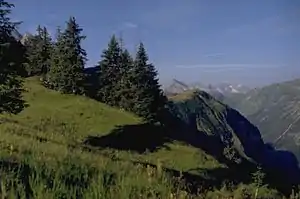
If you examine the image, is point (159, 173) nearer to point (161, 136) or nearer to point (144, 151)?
point (144, 151)

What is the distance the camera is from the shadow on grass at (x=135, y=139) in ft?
152

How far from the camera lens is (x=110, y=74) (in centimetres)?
8956

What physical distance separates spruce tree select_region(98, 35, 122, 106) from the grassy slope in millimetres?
12148

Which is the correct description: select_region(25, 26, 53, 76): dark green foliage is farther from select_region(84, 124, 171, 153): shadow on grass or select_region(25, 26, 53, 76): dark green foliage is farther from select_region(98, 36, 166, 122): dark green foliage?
select_region(84, 124, 171, 153): shadow on grass

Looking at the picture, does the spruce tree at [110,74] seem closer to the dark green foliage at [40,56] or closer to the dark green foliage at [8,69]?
the dark green foliage at [40,56]

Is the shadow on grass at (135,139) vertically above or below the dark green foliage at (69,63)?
below

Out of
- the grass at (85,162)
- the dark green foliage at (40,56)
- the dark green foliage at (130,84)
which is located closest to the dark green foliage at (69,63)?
the grass at (85,162)

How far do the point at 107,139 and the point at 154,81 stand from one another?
35470 mm

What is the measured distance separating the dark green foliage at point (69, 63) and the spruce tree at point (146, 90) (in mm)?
8869

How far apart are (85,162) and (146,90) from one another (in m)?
69.4

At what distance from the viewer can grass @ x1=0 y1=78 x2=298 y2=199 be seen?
5445 millimetres

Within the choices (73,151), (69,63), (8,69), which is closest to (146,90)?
(69,63)

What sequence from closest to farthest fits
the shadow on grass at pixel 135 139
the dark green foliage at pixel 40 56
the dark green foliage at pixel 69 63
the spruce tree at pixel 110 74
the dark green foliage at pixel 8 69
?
the dark green foliage at pixel 8 69 < the shadow on grass at pixel 135 139 < the dark green foliage at pixel 69 63 < the spruce tree at pixel 110 74 < the dark green foliage at pixel 40 56

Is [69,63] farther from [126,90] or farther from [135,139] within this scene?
[135,139]
